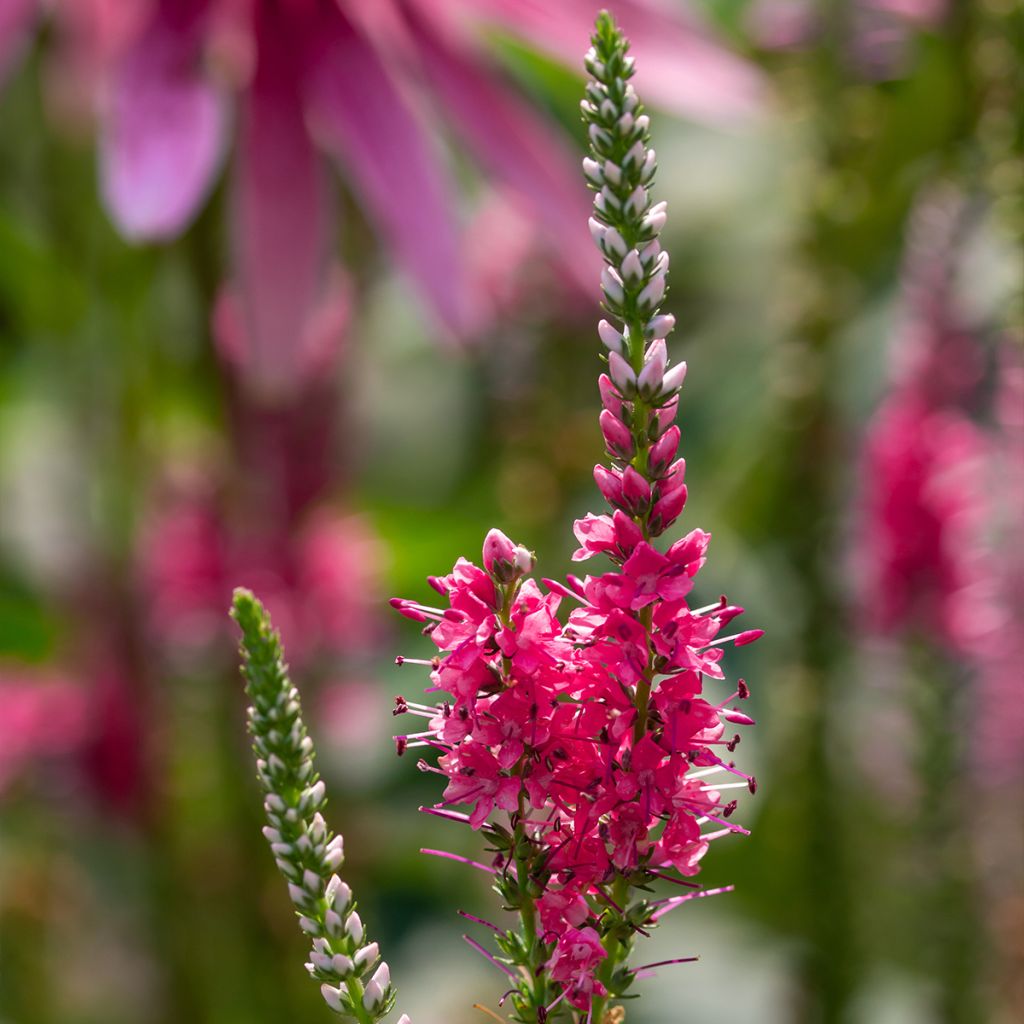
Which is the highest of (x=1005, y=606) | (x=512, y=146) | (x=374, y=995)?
(x=512, y=146)

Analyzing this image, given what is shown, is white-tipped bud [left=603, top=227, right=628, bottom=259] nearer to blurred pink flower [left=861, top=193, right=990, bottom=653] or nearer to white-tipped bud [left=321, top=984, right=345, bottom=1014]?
white-tipped bud [left=321, top=984, right=345, bottom=1014]

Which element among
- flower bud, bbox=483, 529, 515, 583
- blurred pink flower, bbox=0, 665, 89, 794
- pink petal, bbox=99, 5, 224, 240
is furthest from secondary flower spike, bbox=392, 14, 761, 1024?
blurred pink flower, bbox=0, 665, 89, 794

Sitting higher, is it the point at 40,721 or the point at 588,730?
the point at 40,721

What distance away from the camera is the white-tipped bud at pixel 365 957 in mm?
154

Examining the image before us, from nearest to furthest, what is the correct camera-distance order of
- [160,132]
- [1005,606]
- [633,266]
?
1. [633,266]
2. [160,132]
3. [1005,606]

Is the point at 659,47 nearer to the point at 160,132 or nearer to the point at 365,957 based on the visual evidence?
the point at 160,132

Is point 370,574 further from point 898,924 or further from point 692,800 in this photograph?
point 692,800

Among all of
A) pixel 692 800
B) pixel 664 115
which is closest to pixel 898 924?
pixel 664 115

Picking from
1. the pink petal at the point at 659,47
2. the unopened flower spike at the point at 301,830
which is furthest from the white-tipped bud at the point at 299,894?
the pink petal at the point at 659,47

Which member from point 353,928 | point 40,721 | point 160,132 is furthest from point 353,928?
point 40,721

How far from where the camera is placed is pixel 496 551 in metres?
0.16

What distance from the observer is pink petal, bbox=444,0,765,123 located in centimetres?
43

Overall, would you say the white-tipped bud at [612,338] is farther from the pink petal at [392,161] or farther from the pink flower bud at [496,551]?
the pink petal at [392,161]

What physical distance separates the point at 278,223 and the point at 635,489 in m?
0.26
